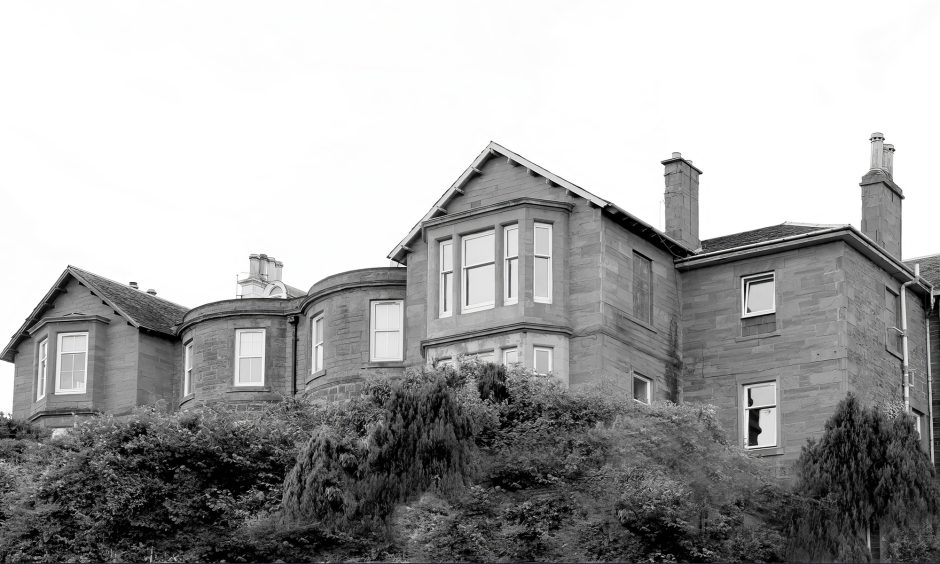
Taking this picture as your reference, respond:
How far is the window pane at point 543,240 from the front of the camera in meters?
41.1

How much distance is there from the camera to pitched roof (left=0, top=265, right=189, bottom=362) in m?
51.7

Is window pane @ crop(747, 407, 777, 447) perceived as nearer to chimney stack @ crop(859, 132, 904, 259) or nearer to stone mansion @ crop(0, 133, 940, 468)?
stone mansion @ crop(0, 133, 940, 468)

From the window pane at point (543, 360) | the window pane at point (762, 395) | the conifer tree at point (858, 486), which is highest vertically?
the window pane at point (543, 360)

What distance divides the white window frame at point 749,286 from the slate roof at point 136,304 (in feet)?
64.7

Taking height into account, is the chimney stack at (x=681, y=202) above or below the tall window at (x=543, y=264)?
above

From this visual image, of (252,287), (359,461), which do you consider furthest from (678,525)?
(252,287)

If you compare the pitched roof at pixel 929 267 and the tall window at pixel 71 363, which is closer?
the pitched roof at pixel 929 267

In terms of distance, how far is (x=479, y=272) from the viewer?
136 ft

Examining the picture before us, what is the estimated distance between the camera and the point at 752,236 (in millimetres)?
44375

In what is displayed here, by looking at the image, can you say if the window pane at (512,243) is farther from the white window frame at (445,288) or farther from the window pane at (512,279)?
the white window frame at (445,288)

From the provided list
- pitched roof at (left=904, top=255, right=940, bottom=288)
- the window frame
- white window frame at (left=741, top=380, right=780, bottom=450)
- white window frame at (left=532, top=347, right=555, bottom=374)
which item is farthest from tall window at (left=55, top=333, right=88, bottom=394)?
pitched roof at (left=904, top=255, right=940, bottom=288)

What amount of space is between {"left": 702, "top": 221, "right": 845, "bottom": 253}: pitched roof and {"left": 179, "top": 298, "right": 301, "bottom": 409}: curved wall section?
43.2 feet

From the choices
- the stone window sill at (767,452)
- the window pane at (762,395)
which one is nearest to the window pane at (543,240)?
the window pane at (762,395)

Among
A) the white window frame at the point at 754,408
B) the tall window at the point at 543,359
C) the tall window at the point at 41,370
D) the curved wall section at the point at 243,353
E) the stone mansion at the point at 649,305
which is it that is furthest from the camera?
the tall window at the point at 41,370
